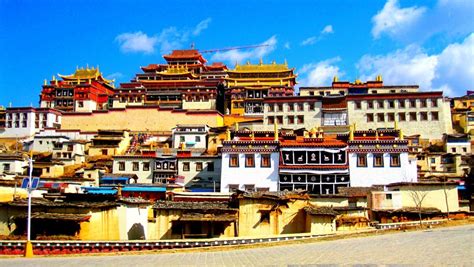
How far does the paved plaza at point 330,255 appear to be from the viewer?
618 inches

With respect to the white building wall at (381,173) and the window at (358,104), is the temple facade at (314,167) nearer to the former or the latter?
the white building wall at (381,173)

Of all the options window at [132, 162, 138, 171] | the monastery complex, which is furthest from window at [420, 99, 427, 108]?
window at [132, 162, 138, 171]

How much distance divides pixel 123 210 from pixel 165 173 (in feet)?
75.0

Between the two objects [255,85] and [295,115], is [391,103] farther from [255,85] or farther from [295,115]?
[255,85]

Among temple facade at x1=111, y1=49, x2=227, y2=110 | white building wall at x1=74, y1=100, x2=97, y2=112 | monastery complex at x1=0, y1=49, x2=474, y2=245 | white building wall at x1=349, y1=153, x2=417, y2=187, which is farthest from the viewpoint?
white building wall at x1=74, y1=100, x2=97, y2=112

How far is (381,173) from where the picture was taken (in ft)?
131

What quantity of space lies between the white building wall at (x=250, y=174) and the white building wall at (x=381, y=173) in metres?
6.06

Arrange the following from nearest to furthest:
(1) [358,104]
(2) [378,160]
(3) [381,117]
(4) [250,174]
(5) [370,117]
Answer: (2) [378,160]
(4) [250,174]
(3) [381,117]
(5) [370,117]
(1) [358,104]

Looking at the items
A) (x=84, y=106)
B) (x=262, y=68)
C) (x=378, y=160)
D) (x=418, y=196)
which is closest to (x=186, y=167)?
(x=378, y=160)

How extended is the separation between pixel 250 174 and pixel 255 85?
36906 millimetres

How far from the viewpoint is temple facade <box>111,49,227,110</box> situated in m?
72.5

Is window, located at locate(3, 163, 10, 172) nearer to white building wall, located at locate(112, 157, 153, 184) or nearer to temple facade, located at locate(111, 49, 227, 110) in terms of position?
white building wall, located at locate(112, 157, 153, 184)

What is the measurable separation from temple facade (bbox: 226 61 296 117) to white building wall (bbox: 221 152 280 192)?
28.1m

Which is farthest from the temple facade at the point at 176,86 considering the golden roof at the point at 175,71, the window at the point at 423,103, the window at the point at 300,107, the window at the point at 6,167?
the window at the point at 423,103
